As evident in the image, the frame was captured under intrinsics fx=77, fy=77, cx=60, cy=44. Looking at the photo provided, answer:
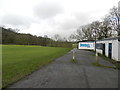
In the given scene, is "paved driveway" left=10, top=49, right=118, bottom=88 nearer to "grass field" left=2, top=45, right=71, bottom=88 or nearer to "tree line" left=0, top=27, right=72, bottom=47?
"grass field" left=2, top=45, right=71, bottom=88

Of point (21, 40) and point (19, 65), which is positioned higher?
point (21, 40)

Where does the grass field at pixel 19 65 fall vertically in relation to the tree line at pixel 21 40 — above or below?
below

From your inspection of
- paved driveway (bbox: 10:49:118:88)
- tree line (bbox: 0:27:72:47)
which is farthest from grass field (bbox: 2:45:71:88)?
tree line (bbox: 0:27:72:47)

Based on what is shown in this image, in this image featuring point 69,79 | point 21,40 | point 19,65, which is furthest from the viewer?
point 21,40

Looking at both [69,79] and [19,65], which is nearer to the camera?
[69,79]

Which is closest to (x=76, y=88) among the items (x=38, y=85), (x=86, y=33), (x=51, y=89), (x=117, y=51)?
(x=51, y=89)

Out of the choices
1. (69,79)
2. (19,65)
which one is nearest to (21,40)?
(19,65)

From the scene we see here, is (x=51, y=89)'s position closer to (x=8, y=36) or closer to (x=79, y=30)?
(x=79, y=30)

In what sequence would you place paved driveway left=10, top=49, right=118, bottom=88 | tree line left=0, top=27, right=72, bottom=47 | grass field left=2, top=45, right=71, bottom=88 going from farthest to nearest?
1. tree line left=0, top=27, right=72, bottom=47
2. grass field left=2, top=45, right=71, bottom=88
3. paved driveway left=10, top=49, right=118, bottom=88

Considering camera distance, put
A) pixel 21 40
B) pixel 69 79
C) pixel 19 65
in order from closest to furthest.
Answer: pixel 69 79 < pixel 19 65 < pixel 21 40

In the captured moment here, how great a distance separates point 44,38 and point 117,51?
52.9 m

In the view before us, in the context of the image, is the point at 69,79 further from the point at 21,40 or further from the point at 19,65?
the point at 21,40

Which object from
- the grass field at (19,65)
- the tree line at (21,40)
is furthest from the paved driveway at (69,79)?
the tree line at (21,40)

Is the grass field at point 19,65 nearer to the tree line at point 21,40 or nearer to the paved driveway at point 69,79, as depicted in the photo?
the paved driveway at point 69,79
